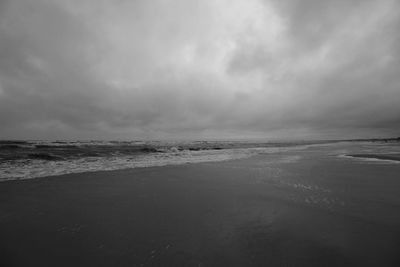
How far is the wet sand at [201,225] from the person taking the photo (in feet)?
11.8

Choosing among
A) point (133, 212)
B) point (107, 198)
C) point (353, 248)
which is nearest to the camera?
point (353, 248)

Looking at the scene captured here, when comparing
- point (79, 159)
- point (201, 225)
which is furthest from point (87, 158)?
point (201, 225)

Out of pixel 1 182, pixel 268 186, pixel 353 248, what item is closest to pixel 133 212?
pixel 353 248

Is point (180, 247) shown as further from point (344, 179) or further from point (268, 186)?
point (344, 179)

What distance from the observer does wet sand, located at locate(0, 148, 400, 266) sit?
142 inches

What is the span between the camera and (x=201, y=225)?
16.3 feet

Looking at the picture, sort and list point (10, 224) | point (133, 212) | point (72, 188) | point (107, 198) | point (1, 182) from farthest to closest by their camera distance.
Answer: point (1, 182), point (72, 188), point (107, 198), point (133, 212), point (10, 224)

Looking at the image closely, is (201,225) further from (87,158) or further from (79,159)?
(87,158)

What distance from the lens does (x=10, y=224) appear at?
511 cm

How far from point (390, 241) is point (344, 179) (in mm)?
7044

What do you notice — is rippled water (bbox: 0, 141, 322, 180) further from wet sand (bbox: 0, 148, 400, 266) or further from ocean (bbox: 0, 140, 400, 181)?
wet sand (bbox: 0, 148, 400, 266)

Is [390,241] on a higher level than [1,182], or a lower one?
lower

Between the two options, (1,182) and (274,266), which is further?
(1,182)

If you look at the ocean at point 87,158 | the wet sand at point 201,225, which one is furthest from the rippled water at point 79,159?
the wet sand at point 201,225
